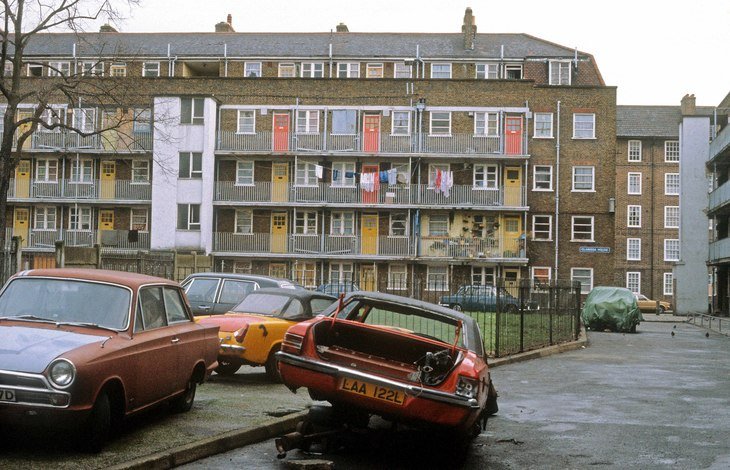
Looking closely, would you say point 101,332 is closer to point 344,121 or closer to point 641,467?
point 641,467

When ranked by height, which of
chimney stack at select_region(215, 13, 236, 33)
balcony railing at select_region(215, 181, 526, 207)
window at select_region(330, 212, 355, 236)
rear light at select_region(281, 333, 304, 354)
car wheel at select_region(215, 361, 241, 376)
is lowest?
car wheel at select_region(215, 361, 241, 376)

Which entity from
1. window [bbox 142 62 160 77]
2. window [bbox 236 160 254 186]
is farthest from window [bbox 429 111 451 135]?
window [bbox 142 62 160 77]

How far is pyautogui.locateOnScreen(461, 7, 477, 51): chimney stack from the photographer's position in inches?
2269

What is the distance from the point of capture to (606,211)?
174 feet

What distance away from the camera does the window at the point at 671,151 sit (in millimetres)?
81000

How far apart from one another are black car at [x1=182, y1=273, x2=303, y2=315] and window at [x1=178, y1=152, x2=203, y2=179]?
34.4 m

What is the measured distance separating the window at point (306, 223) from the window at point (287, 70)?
10.2 meters

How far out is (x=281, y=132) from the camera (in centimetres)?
5250

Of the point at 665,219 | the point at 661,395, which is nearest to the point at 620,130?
the point at 665,219

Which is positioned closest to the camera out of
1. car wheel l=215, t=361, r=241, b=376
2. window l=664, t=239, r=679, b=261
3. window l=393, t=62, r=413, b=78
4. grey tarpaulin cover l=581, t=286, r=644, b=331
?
car wheel l=215, t=361, r=241, b=376

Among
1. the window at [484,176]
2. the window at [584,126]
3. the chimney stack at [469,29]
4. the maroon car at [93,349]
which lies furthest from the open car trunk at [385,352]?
the chimney stack at [469,29]

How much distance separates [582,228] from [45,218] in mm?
31922

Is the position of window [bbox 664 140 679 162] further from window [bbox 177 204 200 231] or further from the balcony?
the balcony

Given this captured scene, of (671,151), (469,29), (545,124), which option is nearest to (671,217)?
(671,151)
